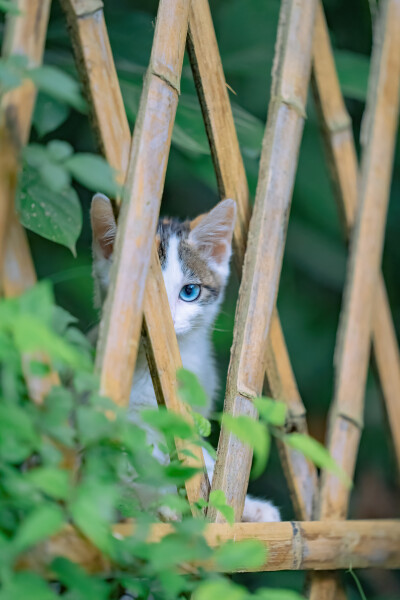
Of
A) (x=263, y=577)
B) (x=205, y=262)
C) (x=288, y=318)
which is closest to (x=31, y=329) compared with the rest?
(x=205, y=262)

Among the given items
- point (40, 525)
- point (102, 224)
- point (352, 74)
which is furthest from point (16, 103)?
point (352, 74)

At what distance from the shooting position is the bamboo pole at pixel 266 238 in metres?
1.13

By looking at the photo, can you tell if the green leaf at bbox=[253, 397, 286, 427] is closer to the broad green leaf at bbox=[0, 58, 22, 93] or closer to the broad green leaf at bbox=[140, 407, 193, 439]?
the broad green leaf at bbox=[140, 407, 193, 439]

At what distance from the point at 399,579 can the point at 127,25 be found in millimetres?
2080

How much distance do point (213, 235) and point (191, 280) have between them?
13 cm

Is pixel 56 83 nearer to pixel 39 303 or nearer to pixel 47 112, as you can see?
pixel 39 303

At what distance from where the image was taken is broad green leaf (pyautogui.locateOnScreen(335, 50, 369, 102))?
187 cm

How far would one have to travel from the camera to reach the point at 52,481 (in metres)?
0.60

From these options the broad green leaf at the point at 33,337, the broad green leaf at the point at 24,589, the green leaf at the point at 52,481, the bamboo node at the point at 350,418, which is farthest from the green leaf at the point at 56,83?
the bamboo node at the point at 350,418

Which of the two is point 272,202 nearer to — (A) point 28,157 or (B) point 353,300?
(B) point 353,300

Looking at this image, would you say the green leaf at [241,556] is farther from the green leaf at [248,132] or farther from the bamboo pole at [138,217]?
the green leaf at [248,132]

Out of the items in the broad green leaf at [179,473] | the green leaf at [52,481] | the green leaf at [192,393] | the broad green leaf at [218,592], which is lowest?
the broad green leaf at [218,592]

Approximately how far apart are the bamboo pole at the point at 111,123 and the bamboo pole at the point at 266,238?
0.17 meters

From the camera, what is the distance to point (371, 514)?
2.72 m
